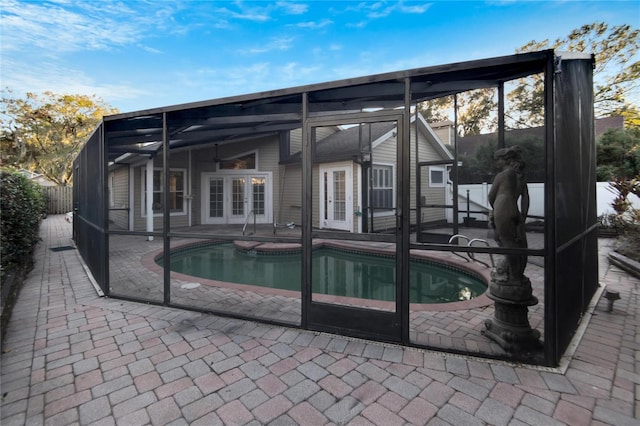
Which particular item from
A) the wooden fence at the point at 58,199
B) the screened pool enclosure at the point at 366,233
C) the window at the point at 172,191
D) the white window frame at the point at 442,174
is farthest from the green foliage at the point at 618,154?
the wooden fence at the point at 58,199

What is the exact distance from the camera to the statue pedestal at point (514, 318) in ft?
7.69

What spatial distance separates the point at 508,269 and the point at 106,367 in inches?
125

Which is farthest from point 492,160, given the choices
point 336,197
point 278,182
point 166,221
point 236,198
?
point 166,221

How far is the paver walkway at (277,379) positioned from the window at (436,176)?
838 centimetres

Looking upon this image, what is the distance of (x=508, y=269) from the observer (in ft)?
8.18

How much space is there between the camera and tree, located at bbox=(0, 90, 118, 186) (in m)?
17.4

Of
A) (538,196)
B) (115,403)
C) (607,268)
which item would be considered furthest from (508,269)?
(538,196)

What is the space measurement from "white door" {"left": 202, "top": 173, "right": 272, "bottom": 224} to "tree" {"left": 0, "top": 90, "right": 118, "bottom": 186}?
12.5 m

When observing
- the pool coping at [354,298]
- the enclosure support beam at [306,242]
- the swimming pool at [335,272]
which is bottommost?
the swimming pool at [335,272]

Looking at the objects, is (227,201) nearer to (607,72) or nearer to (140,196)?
(140,196)

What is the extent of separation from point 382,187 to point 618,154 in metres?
8.54

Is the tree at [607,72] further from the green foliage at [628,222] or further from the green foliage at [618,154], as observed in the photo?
the green foliage at [628,222]

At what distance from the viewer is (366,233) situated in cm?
311

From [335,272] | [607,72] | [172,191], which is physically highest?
[607,72]
